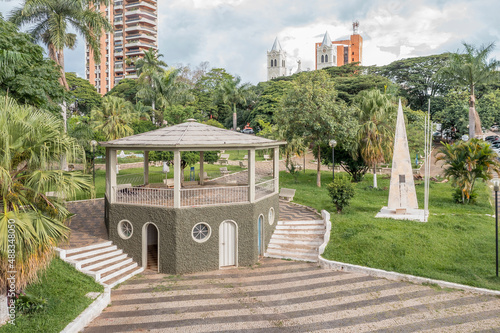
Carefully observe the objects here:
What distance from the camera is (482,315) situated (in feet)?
35.3

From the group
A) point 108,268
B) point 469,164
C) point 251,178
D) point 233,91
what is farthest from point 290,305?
point 233,91

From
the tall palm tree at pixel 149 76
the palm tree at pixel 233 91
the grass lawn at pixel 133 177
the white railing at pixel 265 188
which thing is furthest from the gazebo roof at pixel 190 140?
the palm tree at pixel 233 91

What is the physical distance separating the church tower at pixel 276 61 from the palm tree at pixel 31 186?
13234 cm

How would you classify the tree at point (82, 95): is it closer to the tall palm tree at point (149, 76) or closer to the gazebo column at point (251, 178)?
the tall palm tree at point (149, 76)

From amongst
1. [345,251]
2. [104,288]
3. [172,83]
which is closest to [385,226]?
[345,251]

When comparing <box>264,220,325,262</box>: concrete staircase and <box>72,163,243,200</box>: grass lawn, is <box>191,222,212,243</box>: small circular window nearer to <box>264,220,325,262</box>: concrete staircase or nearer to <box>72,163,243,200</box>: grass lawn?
<box>264,220,325,262</box>: concrete staircase

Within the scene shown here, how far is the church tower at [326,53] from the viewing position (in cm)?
13488

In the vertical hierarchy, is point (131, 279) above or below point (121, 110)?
below

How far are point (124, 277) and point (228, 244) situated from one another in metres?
4.21

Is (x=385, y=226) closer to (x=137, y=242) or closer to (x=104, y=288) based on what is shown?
(x=137, y=242)

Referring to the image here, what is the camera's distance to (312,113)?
85.8 feet

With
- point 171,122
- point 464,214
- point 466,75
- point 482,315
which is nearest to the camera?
point 482,315

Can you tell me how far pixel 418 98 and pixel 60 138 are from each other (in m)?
65.3

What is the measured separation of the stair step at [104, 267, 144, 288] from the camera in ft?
42.5
